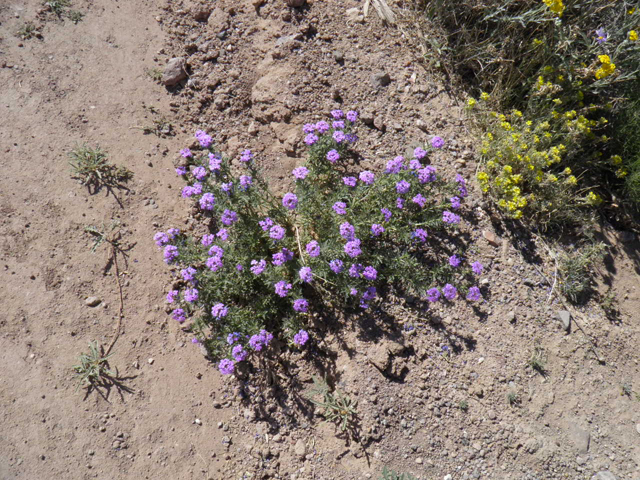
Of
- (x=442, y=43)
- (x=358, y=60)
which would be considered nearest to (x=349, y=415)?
(x=358, y=60)

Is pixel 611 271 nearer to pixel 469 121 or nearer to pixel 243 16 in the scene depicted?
pixel 469 121

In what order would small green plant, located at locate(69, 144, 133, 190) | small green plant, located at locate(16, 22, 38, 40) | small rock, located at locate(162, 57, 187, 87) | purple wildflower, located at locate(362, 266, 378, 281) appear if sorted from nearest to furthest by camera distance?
purple wildflower, located at locate(362, 266, 378, 281) < small green plant, located at locate(69, 144, 133, 190) < small rock, located at locate(162, 57, 187, 87) < small green plant, located at locate(16, 22, 38, 40)

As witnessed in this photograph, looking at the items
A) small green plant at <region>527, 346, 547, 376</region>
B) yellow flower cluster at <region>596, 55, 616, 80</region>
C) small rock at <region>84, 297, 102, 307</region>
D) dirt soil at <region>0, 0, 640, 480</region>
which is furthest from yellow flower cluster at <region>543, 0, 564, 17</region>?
small rock at <region>84, 297, 102, 307</region>

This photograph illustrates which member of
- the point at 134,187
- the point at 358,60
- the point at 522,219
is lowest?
the point at 522,219

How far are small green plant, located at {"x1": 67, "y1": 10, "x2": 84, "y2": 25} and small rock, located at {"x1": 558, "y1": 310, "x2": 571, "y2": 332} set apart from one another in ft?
22.8

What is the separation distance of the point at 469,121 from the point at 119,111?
14.0ft

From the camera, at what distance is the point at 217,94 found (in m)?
5.11

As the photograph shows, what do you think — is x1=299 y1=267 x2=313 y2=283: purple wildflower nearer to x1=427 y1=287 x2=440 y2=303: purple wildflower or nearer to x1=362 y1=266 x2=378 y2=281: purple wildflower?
x1=362 y1=266 x2=378 y2=281: purple wildflower

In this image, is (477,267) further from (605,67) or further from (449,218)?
(605,67)

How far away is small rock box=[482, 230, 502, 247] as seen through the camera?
4359 mm

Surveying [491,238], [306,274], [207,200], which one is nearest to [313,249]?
[306,274]

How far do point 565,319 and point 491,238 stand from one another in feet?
3.54

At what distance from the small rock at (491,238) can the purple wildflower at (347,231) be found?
1609mm

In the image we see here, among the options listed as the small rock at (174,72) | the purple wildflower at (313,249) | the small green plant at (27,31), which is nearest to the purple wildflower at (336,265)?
the purple wildflower at (313,249)
